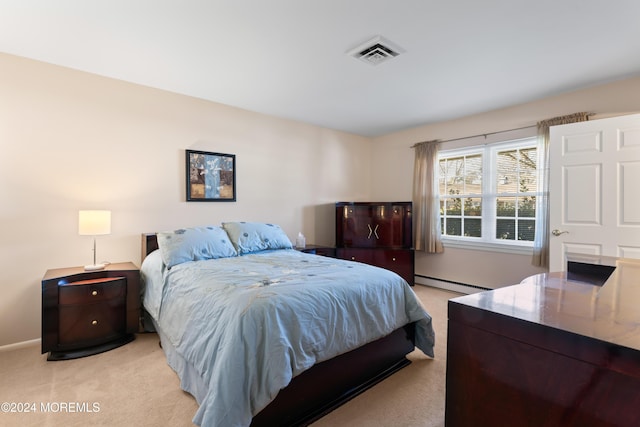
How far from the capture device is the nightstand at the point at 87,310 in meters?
2.34

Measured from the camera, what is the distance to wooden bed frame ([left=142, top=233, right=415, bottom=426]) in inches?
63.7

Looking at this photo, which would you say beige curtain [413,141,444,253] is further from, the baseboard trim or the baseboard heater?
the baseboard trim

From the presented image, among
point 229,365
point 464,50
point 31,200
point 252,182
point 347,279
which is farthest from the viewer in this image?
point 252,182

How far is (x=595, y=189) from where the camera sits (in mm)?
2744

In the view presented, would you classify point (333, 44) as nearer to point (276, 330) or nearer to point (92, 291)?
point (276, 330)

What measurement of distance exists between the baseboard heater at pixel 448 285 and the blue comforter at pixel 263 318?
7.08ft

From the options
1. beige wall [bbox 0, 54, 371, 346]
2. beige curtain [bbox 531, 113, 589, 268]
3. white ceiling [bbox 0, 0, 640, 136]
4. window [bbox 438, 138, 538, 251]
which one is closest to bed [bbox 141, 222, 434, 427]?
beige wall [bbox 0, 54, 371, 346]

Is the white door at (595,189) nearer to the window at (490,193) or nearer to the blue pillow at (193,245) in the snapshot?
the window at (490,193)

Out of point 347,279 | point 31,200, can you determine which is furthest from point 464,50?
point 31,200

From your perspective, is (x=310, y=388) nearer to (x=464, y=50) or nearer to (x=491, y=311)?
(x=491, y=311)

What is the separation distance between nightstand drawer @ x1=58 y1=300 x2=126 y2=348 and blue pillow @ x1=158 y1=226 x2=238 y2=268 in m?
0.58

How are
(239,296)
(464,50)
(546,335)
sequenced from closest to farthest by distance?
(546,335)
(239,296)
(464,50)

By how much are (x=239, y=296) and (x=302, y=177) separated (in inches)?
118

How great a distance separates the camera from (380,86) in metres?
3.19
